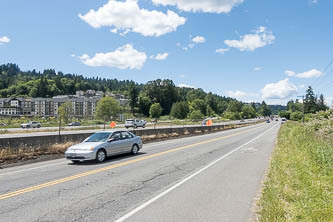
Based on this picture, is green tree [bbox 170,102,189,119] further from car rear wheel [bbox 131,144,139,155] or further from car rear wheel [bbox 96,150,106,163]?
car rear wheel [bbox 96,150,106,163]

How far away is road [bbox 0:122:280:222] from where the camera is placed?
5.58 m

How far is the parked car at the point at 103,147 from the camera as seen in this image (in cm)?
1202

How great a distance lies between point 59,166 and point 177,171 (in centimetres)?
525

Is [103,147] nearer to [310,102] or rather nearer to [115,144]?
[115,144]

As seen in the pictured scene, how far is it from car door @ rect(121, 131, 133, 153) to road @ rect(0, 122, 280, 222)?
3000 millimetres

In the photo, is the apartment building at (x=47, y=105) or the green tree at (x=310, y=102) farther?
the apartment building at (x=47, y=105)

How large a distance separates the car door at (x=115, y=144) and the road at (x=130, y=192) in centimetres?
193

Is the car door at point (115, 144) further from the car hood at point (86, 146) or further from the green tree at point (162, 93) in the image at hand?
the green tree at point (162, 93)

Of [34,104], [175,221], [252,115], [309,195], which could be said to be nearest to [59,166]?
[175,221]

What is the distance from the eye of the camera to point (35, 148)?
1498cm

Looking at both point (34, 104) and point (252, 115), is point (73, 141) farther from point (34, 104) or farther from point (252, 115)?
point (252, 115)

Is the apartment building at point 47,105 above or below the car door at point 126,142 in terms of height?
above

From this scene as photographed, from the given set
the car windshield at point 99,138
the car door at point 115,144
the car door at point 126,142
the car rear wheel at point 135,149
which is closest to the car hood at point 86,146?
the car windshield at point 99,138

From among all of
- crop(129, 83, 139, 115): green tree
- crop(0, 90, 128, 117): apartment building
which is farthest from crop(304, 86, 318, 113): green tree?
crop(0, 90, 128, 117): apartment building
